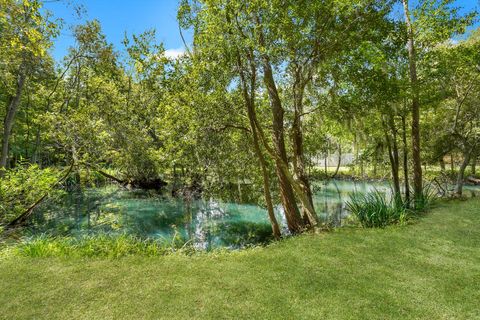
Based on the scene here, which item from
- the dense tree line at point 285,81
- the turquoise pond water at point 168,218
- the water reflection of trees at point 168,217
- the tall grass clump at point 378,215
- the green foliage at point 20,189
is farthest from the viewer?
the water reflection of trees at point 168,217

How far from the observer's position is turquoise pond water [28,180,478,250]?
33.6 ft

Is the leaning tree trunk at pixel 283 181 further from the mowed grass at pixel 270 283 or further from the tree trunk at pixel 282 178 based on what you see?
the mowed grass at pixel 270 283

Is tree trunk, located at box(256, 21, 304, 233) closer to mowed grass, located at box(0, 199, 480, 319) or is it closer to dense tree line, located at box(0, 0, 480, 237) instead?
dense tree line, located at box(0, 0, 480, 237)

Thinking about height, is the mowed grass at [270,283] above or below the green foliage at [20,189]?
below

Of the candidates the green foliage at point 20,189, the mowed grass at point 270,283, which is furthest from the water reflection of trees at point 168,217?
the mowed grass at point 270,283

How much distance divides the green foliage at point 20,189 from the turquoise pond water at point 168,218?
183cm

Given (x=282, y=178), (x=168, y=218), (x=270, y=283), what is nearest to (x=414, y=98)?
(x=282, y=178)

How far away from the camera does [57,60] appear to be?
1806 centimetres

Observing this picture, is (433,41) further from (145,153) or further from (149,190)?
(149,190)

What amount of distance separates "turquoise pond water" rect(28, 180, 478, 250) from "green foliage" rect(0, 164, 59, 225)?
1831 mm

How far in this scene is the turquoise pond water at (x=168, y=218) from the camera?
33.6 feet

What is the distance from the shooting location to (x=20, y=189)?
7.98 m

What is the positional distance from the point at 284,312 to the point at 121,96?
1768 cm

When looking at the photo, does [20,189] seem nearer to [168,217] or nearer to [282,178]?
[168,217]
